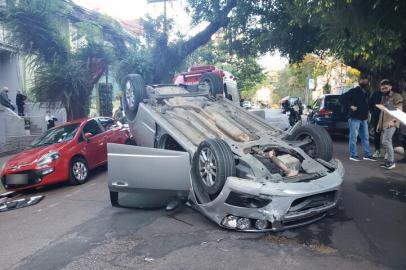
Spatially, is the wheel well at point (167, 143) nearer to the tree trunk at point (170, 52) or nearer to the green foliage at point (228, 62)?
the tree trunk at point (170, 52)

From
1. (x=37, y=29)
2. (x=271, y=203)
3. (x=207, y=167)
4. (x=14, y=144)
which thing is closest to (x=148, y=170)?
(x=207, y=167)

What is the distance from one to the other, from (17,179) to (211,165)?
463 centimetres

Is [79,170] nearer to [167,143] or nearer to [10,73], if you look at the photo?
[167,143]

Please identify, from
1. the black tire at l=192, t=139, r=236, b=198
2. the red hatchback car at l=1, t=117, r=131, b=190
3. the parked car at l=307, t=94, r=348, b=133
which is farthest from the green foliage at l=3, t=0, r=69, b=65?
the parked car at l=307, t=94, r=348, b=133

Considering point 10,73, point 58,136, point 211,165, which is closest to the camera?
point 211,165

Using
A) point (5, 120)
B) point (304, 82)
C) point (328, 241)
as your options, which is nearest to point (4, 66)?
point (5, 120)

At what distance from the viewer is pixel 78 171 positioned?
7324 mm

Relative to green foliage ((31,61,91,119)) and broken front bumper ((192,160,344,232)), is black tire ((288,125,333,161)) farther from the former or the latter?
green foliage ((31,61,91,119))

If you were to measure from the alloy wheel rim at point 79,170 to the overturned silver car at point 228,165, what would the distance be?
2.00 meters

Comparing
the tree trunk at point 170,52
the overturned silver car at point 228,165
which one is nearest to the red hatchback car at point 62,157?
the overturned silver car at point 228,165

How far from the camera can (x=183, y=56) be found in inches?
680

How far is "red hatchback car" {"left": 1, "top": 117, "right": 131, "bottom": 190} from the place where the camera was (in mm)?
6734

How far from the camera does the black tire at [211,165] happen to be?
3.89 metres

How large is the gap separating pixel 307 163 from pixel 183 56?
13710mm
